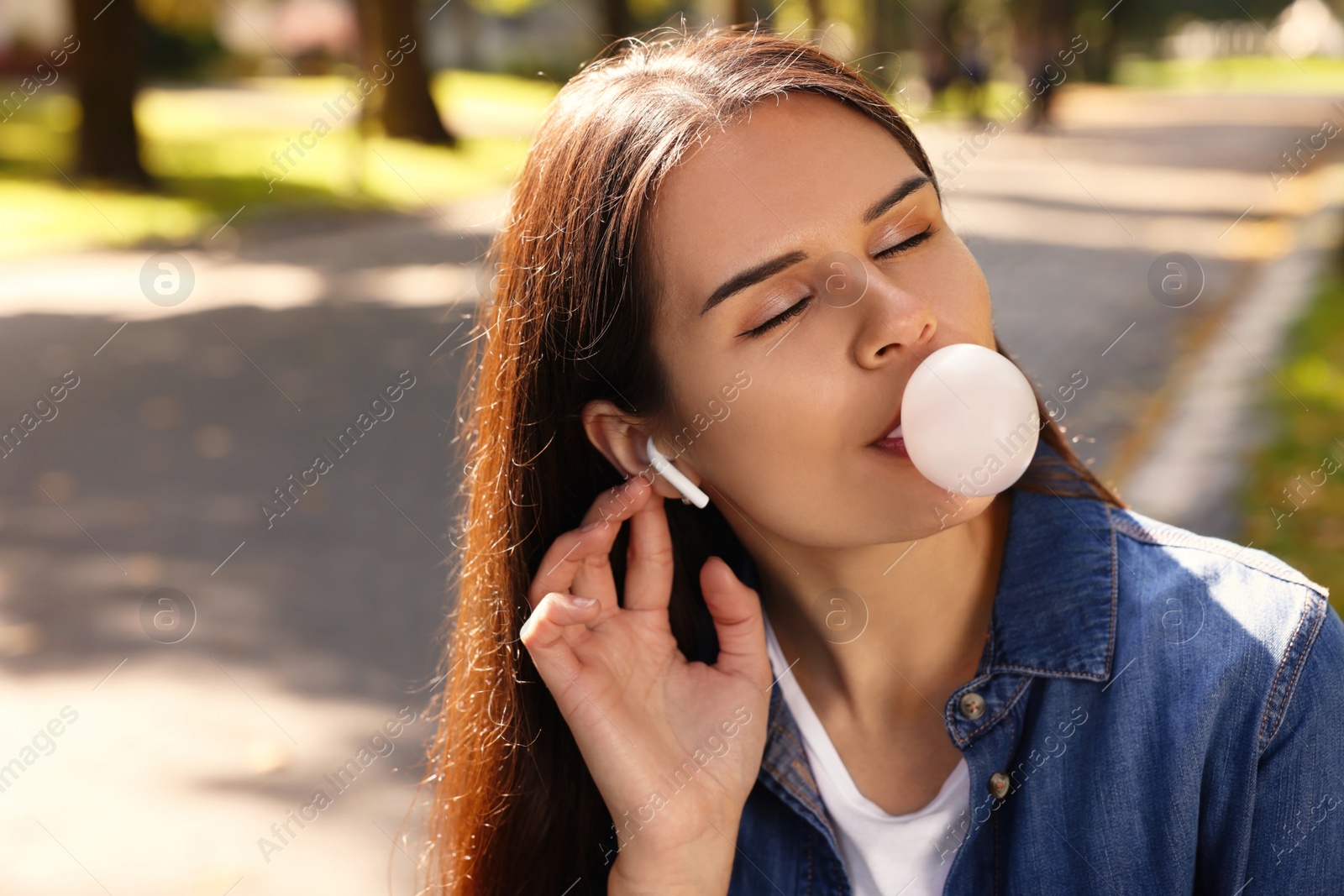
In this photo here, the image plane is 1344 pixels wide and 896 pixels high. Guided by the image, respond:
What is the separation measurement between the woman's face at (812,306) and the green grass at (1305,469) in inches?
112

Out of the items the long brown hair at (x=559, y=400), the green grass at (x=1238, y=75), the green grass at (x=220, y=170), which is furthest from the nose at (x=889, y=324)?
the green grass at (x=1238, y=75)

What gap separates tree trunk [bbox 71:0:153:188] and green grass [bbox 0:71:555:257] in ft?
0.91

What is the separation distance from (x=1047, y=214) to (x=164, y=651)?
1233 centimetres

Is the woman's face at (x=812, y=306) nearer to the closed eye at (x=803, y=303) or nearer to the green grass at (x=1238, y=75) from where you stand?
the closed eye at (x=803, y=303)

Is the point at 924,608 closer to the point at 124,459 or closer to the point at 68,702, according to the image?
the point at 68,702

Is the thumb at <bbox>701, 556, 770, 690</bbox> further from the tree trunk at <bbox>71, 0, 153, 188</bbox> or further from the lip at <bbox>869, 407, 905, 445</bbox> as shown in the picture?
the tree trunk at <bbox>71, 0, 153, 188</bbox>

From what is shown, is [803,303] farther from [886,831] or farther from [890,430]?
[886,831]

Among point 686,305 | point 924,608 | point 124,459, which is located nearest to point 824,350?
point 686,305

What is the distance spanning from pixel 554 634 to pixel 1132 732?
3.10 feet

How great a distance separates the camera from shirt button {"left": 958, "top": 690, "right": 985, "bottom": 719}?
6.75ft

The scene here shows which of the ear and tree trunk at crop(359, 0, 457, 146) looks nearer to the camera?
the ear

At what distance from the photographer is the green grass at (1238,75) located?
4184 centimetres

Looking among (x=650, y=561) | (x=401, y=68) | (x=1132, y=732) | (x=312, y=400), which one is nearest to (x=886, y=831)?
(x=1132, y=732)

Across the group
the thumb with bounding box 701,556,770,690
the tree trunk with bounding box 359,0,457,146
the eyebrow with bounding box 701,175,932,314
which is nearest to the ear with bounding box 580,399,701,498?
the thumb with bounding box 701,556,770,690
